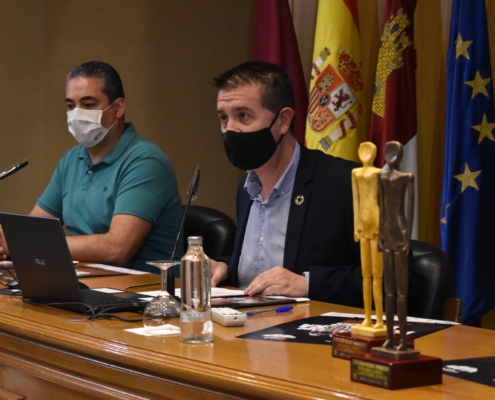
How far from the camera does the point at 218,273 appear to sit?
208cm

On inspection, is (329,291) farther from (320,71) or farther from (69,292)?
(320,71)

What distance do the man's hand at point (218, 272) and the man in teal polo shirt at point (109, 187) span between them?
0.54 meters

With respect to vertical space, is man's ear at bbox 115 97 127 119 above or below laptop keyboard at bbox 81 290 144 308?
above

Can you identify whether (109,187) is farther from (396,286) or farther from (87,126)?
(396,286)

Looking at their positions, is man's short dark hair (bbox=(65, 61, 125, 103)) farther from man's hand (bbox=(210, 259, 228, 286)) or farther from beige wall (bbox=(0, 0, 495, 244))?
man's hand (bbox=(210, 259, 228, 286))

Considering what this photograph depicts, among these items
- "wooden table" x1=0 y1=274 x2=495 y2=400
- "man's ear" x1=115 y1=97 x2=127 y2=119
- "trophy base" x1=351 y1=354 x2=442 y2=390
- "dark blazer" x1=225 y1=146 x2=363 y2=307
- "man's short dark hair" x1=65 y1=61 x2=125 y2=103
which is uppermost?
"man's short dark hair" x1=65 y1=61 x2=125 y2=103

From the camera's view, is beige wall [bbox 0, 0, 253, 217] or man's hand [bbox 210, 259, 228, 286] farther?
beige wall [bbox 0, 0, 253, 217]

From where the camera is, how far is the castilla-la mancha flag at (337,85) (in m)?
3.17

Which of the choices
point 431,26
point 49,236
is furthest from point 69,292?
point 431,26

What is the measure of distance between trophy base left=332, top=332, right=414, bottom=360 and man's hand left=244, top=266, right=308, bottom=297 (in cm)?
69

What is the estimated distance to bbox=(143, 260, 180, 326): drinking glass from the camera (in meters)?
1.43

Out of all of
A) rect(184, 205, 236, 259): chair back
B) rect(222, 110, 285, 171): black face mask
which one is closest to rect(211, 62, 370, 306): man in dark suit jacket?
rect(222, 110, 285, 171): black face mask

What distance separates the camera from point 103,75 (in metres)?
2.91

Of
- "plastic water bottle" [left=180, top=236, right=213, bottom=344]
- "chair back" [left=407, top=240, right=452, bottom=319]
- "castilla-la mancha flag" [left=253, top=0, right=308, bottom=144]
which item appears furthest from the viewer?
"castilla-la mancha flag" [left=253, top=0, right=308, bottom=144]
